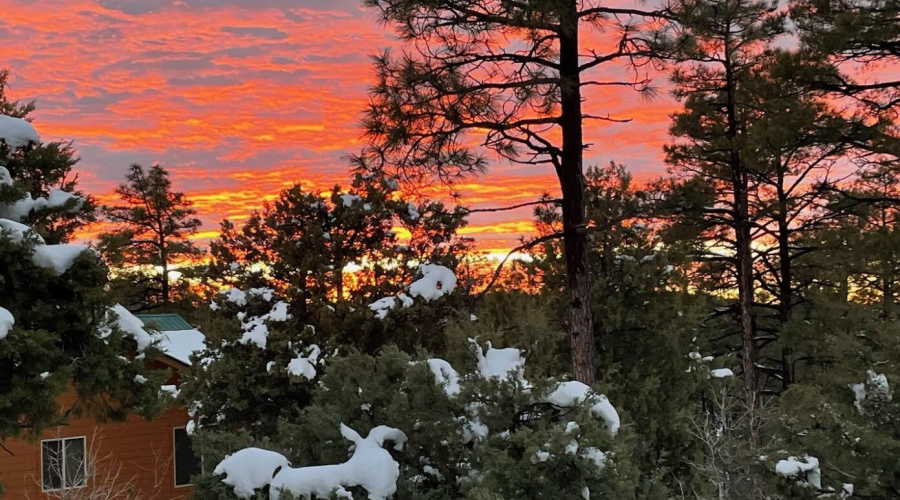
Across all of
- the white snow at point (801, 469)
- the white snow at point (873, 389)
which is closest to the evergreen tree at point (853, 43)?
the white snow at point (873, 389)

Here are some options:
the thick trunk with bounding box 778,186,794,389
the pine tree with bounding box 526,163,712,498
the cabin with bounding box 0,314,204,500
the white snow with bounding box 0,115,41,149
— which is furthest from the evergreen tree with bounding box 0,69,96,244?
the thick trunk with bounding box 778,186,794,389

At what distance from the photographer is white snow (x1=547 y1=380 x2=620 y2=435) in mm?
5926

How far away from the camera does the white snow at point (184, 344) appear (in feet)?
50.4

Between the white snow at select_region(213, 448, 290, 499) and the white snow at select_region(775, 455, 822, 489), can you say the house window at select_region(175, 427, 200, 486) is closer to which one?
the white snow at select_region(213, 448, 290, 499)

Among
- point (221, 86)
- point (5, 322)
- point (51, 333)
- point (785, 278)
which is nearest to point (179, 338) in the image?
point (221, 86)

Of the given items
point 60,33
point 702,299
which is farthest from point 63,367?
point 702,299

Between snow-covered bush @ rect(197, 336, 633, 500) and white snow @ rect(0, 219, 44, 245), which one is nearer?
snow-covered bush @ rect(197, 336, 633, 500)

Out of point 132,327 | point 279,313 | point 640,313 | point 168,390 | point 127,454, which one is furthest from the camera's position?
point 279,313

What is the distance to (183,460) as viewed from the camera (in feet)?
48.6

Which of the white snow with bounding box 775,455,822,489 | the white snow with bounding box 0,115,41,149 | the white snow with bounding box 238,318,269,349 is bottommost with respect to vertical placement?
the white snow with bounding box 775,455,822,489

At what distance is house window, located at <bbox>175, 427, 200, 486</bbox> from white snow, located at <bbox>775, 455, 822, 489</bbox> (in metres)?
11.9

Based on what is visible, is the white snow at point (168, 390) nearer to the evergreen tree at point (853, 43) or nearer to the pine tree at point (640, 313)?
the pine tree at point (640, 313)

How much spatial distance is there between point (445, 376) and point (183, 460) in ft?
35.6

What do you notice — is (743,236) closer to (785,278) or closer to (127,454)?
(785,278)
